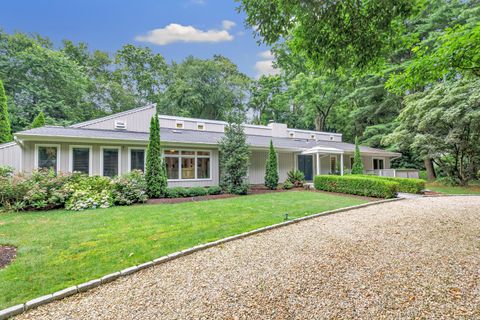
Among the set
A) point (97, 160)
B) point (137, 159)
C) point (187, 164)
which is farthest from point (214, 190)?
point (97, 160)

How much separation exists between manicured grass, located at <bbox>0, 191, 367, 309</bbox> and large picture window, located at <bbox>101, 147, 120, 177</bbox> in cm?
377

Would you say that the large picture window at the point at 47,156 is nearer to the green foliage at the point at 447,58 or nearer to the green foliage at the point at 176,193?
the green foliage at the point at 176,193

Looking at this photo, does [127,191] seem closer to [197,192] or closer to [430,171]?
[197,192]

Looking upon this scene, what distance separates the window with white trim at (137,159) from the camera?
1124 cm

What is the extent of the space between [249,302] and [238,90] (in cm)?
2862

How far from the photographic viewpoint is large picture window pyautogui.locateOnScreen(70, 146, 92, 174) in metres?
10.1

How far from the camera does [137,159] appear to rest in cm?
1139

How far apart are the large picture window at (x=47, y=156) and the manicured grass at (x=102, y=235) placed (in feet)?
12.0

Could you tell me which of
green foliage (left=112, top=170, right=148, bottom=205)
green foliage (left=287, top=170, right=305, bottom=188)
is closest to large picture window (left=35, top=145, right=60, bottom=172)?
green foliage (left=112, top=170, right=148, bottom=205)

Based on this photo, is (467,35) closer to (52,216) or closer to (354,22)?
(354,22)

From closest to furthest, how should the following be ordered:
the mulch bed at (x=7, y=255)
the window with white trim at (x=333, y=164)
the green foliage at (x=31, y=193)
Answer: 1. the mulch bed at (x=7, y=255)
2. the green foliage at (x=31, y=193)
3. the window with white trim at (x=333, y=164)

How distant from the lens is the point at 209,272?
3262 millimetres

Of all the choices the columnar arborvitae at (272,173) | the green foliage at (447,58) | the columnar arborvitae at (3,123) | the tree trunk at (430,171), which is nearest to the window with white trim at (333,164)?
the columnar arborvitae at (272,173)

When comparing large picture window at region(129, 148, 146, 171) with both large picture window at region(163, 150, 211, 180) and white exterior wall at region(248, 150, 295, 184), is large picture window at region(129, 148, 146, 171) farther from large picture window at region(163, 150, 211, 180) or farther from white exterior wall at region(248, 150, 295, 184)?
white exterior wall at region(248, 150, 295, 184)
